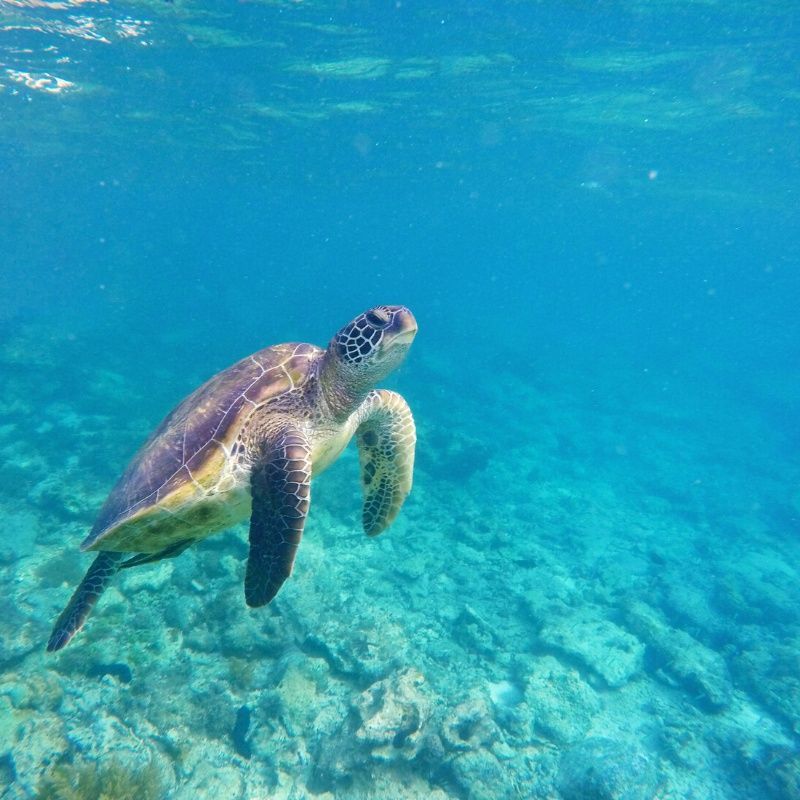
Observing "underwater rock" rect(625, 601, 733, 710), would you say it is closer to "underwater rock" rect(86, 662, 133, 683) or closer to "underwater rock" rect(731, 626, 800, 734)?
"underwater rock" rect(731, 626, 800, 734)

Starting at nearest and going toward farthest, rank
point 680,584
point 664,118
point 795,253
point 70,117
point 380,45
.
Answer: point 680,584
point 380,45
point 664,118
point 70,117
point 795,253

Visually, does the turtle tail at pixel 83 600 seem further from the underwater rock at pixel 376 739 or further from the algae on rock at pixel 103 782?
the underwater rock at pixel 376 739

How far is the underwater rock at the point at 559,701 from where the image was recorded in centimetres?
575

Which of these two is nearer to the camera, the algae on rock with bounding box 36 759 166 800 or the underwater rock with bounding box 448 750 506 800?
the algae on rock with bounding box 36 759 166 800

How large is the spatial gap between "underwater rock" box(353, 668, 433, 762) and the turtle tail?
2708 millimetres

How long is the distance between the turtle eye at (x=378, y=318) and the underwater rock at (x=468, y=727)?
4.20m

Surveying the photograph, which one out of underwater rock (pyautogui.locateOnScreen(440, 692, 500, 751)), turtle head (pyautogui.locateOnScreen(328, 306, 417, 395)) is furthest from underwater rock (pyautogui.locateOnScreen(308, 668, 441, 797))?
turtle head (pyautogui.locateOnScreen(328, 306, 417, 395))

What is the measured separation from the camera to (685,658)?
7297 mm

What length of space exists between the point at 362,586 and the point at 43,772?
4.19m

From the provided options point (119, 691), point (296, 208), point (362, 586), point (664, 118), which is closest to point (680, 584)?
point (362, 586)

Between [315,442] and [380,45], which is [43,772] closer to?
[315,442]

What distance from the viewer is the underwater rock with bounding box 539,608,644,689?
6910 millimetres

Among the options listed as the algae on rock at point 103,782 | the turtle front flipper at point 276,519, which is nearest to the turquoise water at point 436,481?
the algae on rock at point 103,782

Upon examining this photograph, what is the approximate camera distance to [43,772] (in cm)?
405
